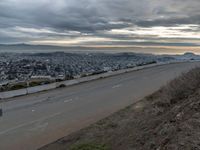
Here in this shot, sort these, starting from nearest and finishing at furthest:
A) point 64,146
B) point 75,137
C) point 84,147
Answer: point 84,147
point 64,146
point 75,137

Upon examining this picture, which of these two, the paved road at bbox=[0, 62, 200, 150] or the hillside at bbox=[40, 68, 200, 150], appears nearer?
the hillside at bbox=[40, 68, 200, 150]

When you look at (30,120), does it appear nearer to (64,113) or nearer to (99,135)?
(64,113)

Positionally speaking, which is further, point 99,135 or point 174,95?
point 174,95

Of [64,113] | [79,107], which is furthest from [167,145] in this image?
[79,107]

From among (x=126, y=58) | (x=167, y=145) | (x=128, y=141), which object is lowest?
(x=126, y=58)

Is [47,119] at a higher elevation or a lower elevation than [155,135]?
lower

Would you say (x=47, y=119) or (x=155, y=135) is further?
(x=47, y=119)

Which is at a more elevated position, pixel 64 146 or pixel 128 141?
pixel 128 141

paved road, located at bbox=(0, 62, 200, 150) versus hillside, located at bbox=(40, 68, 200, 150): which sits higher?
hillside, located at bbox=(40, 68, 200, 150)

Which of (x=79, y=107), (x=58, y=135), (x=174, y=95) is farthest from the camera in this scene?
(x=79, y=107)

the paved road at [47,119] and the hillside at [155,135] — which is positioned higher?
the hillside at [155,135]

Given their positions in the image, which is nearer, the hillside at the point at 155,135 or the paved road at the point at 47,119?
the hillside at the point at 155,135
